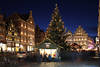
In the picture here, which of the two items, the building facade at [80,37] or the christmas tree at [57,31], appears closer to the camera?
the christmas tree at [57,31]

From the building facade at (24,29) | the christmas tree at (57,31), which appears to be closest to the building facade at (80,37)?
the building facade at (24,29)

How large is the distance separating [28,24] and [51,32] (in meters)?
42.0

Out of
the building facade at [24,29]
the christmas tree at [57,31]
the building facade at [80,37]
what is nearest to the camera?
the christmas tree at [57,31]

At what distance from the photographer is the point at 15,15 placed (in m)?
70.9

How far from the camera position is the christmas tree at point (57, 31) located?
1519 inches

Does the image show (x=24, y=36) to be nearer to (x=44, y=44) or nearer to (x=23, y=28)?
(x=23, y=28)

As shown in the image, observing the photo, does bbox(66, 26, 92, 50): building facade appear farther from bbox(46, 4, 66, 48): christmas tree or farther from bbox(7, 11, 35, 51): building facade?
bbox(46, 4, 66, 48): christmas tree

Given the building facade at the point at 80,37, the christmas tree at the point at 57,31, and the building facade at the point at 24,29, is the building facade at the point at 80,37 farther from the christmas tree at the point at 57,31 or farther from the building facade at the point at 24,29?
the christmas tree at the point at 57,31

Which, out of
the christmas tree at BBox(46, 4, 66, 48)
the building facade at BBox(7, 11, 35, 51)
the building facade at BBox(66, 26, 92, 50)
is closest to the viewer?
the christmas tree at BBox(46, 4, 66, 48)

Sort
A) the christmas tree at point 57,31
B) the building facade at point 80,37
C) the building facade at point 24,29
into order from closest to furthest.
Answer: the christmas tree at point 57,31 < the building facade at point 24,29 < the building facade at point 80,37

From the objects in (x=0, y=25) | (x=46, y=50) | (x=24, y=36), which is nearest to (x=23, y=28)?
(x=24, y=36)

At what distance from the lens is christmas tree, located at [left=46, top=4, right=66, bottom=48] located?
1519 inches

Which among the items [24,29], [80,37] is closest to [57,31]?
[24,29]

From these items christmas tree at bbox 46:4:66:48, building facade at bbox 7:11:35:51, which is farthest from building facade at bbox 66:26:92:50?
christmas tree at bbox 46:4:66:48
